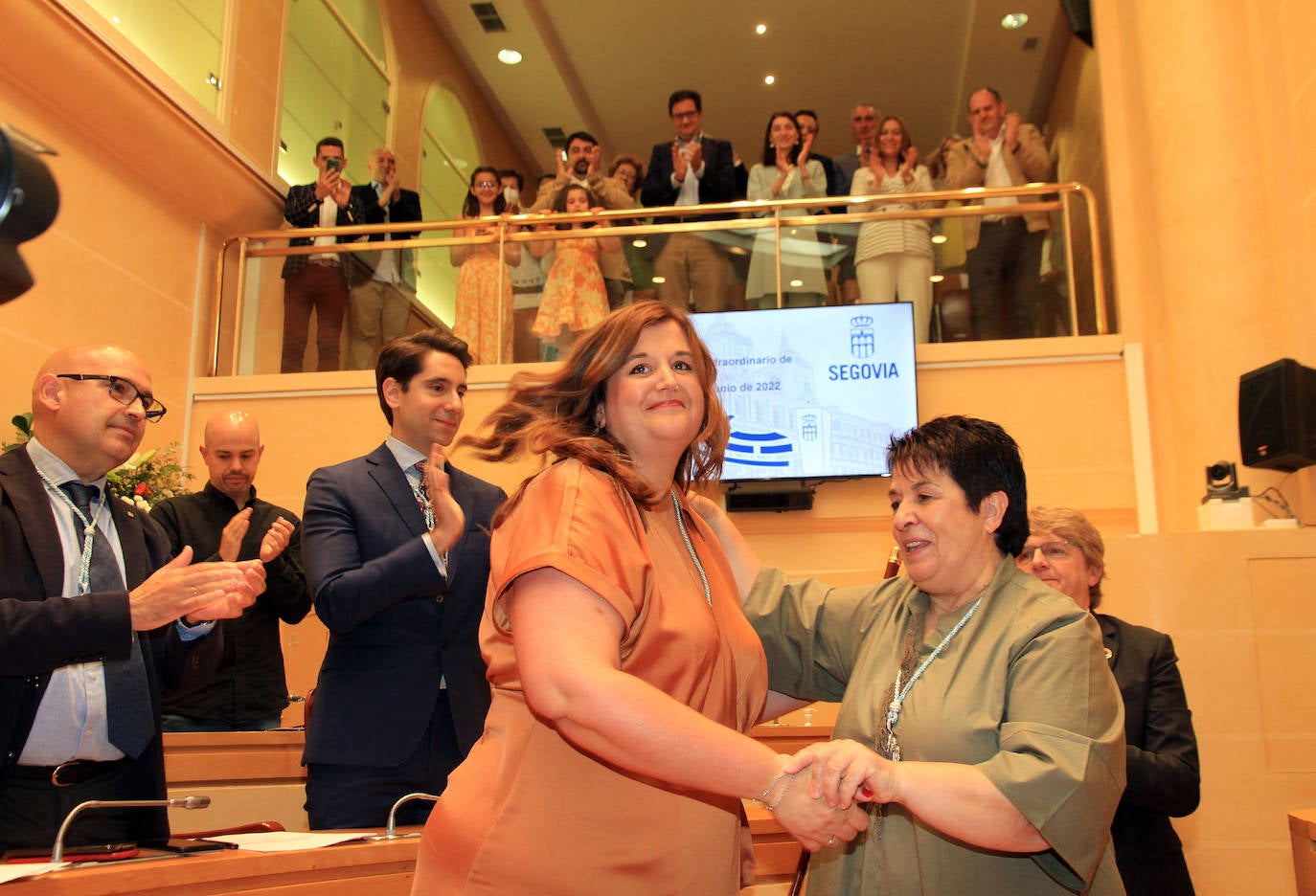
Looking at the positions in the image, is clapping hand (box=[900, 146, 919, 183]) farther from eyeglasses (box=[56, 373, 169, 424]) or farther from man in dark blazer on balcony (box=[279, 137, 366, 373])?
eyeglasses (box=[56, 373, 169, 424])

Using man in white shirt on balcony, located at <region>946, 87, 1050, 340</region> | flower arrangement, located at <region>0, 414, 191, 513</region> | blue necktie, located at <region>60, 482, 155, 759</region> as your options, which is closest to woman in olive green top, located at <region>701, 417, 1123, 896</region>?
A: blue necktie, located at <region>60, 482, 155, 759</region>

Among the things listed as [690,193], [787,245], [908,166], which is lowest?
[787,245]

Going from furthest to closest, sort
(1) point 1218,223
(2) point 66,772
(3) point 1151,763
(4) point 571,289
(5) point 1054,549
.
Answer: (4) point 571,289 < (1) point 1218,223 < (5) point 1054,549 < (3) point 1151,763 < (2) point 66,772

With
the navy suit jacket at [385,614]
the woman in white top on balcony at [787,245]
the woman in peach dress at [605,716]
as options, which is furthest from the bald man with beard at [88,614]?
the woman in white top on balcony at [787,245]

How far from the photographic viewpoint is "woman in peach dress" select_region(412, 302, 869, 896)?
1.35 metres

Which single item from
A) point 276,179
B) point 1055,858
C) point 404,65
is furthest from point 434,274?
point 1055,858

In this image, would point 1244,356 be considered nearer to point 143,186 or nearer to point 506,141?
point 143,186

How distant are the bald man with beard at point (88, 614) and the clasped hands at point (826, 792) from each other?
1.24 m

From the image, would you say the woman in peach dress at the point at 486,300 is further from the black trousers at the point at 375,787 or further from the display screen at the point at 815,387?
the black trousers at the point at 375,787

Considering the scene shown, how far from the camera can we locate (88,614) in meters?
2.12

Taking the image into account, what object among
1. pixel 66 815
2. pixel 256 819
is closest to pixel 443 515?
pixel 66 815

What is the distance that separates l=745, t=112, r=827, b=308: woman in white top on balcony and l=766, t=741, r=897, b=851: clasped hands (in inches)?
211

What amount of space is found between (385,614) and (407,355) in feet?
2.24

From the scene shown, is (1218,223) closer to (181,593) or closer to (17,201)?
(181,593)
